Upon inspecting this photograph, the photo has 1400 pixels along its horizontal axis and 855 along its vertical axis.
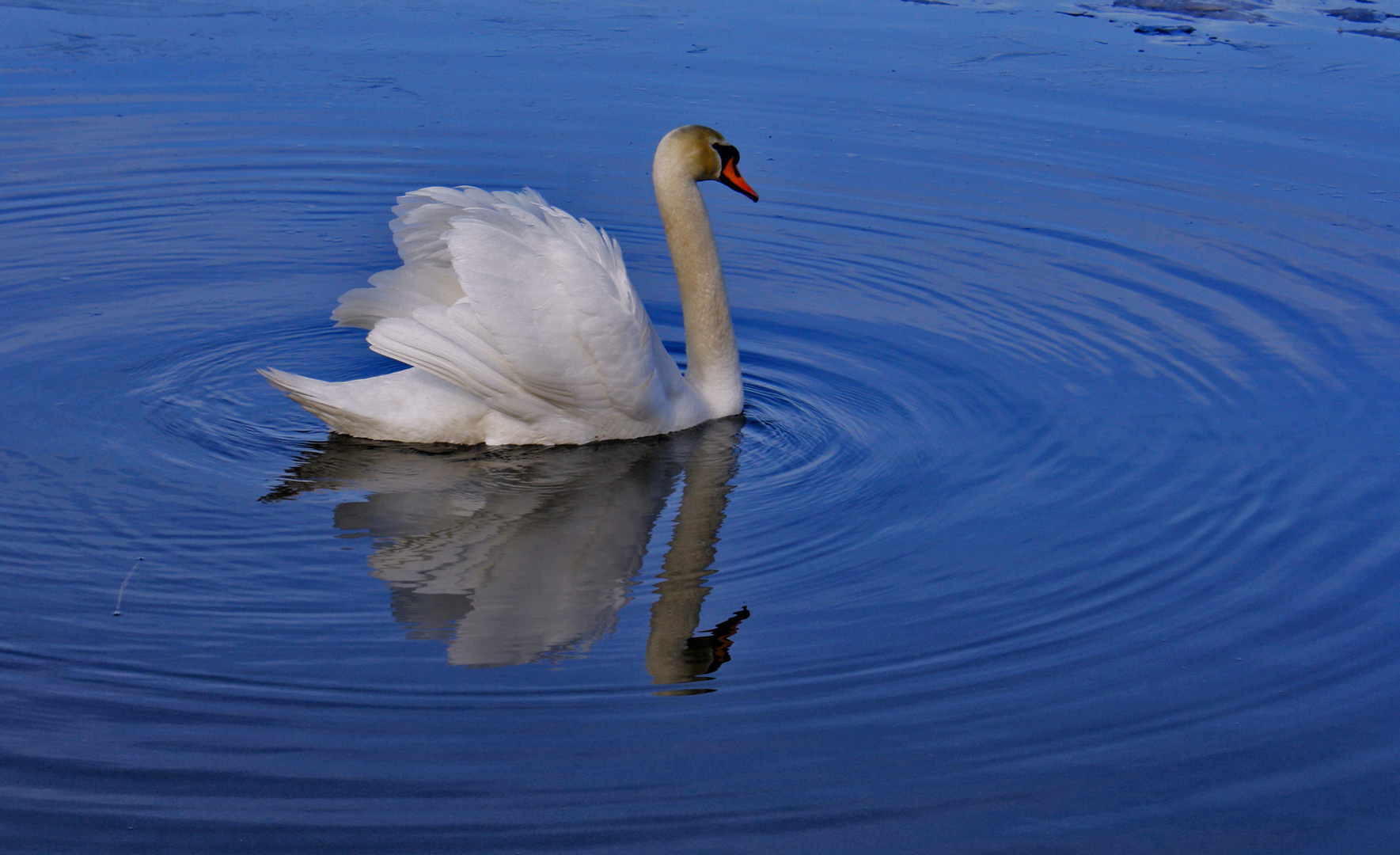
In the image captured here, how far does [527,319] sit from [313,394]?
0.89 m

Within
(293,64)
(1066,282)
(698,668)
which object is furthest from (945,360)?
(293,64)

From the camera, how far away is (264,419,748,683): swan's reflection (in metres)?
4.51

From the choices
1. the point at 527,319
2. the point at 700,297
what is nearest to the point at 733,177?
the point at 700,297

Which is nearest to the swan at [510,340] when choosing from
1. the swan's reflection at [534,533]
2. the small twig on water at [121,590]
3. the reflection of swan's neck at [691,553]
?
the swan's reflection at [534,533]

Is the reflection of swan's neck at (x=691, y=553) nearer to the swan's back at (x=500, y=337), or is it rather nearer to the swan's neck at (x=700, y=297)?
the swan's neck at (x=700, y=297)

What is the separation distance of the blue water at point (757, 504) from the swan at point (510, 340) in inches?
7.0

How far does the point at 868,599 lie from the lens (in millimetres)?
4773

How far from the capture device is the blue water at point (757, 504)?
12.3ft

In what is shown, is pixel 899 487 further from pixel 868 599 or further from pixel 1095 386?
pixel 1095 386

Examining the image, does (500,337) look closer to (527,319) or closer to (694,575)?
(527,319)

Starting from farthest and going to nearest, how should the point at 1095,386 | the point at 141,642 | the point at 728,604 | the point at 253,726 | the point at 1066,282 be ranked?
the point at 1066,282, the point at 1095,386, the point at 728,604, the point at 141,642, the point at 253,726

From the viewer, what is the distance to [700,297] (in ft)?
22.0

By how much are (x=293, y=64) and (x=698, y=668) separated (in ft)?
30.8

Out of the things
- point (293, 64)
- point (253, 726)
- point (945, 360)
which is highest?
point (293, 64)
